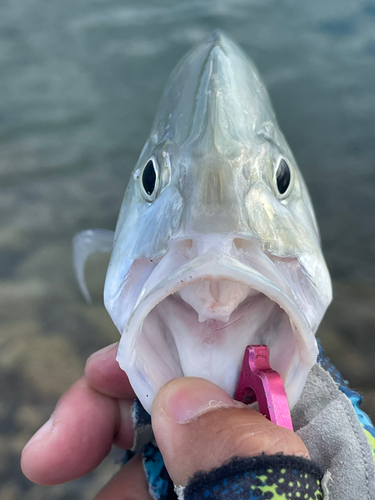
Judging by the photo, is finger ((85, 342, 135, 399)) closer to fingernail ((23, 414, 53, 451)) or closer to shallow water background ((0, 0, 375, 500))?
fingernail ((23, 414, 53, 451))

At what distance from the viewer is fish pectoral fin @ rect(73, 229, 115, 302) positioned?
2.12 metres

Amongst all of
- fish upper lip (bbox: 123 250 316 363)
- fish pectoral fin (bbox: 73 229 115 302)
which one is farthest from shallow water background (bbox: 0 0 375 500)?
fish upper lip (bbox: 123 250 316 363)

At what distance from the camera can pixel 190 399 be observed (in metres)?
0.76

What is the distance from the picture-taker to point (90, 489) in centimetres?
163

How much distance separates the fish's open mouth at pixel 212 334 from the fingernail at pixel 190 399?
9 centimetres

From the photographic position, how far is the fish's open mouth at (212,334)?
793 millimetres

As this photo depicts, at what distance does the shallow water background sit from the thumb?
3.56 ft

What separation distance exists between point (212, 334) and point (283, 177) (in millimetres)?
468

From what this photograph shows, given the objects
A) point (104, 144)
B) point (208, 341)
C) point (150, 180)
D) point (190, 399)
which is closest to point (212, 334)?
point (208, 341)

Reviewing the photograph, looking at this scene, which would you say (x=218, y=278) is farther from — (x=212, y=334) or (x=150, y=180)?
(x=150, y=180)

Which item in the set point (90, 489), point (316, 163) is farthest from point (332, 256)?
point (90, 489)

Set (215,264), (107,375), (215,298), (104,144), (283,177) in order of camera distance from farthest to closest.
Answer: (104,144), (107,375), (283,177), (215,298), (215,264)

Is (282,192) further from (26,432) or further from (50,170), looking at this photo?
(50,170)

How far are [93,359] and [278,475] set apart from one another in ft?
2.73
